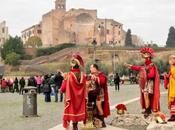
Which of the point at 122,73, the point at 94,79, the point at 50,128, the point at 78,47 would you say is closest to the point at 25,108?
the point at 50,128

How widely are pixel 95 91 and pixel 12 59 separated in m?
118

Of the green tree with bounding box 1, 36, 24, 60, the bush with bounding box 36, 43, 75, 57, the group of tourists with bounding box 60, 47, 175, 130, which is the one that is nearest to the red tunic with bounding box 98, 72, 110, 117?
the group of tourists with bounding box 60, 47, 175, 130

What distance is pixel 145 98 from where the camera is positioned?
1606cm

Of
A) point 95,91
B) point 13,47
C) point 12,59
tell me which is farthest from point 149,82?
point 13,47

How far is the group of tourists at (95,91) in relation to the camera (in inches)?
564

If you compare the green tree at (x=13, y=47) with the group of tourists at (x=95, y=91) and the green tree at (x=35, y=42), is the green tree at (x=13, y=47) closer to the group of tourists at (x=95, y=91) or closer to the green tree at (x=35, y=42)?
the green tree at (x=35, y=42)

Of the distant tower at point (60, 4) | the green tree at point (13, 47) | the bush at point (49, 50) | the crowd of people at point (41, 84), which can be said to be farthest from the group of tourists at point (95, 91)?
the distant tower at point (60, 4)

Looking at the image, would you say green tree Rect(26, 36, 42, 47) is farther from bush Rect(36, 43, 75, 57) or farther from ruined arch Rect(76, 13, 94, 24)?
bush Rect(36, 43, 75, 57)

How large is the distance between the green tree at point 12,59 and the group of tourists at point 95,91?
117m

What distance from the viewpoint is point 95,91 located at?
1545 cm

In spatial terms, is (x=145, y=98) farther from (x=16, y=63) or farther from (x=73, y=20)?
(x=73, y=20)

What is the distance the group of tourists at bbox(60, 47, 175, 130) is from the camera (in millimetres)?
14320

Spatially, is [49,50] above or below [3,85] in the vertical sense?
above

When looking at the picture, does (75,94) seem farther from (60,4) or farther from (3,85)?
(60,4)
